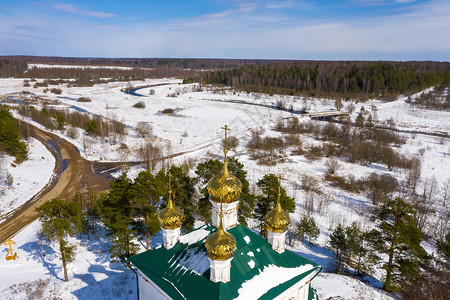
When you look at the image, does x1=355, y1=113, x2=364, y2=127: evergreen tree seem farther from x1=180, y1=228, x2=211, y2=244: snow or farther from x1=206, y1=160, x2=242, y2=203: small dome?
x1=180, y1=228, x2=211, y2=244: snow

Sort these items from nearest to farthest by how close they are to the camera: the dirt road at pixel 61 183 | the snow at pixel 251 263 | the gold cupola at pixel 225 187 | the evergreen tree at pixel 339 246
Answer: the snow at pixel 251 263, the gold cupola at pixel 225 187, the evergreen tree at pixel 339 246, the dirt road at pixel 61 183

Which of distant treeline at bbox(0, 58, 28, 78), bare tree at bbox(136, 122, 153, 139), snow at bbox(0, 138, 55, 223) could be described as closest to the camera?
snow at bbox(0, 138, 55, 223)

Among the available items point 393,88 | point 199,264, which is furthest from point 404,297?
point 393,88

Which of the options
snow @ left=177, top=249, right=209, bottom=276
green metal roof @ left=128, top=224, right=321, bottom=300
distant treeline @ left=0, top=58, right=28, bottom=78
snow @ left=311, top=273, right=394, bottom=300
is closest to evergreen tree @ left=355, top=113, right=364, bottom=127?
snow @ left=311, top=273, right=394, bottom=300

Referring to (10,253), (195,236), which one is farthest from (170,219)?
(10,253)

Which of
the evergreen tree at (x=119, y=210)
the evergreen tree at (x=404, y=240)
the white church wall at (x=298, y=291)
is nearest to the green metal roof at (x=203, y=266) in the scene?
the white church wall at (x=298, y=291)

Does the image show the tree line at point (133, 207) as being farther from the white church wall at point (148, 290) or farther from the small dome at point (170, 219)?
the small dome at point (170, 219)
